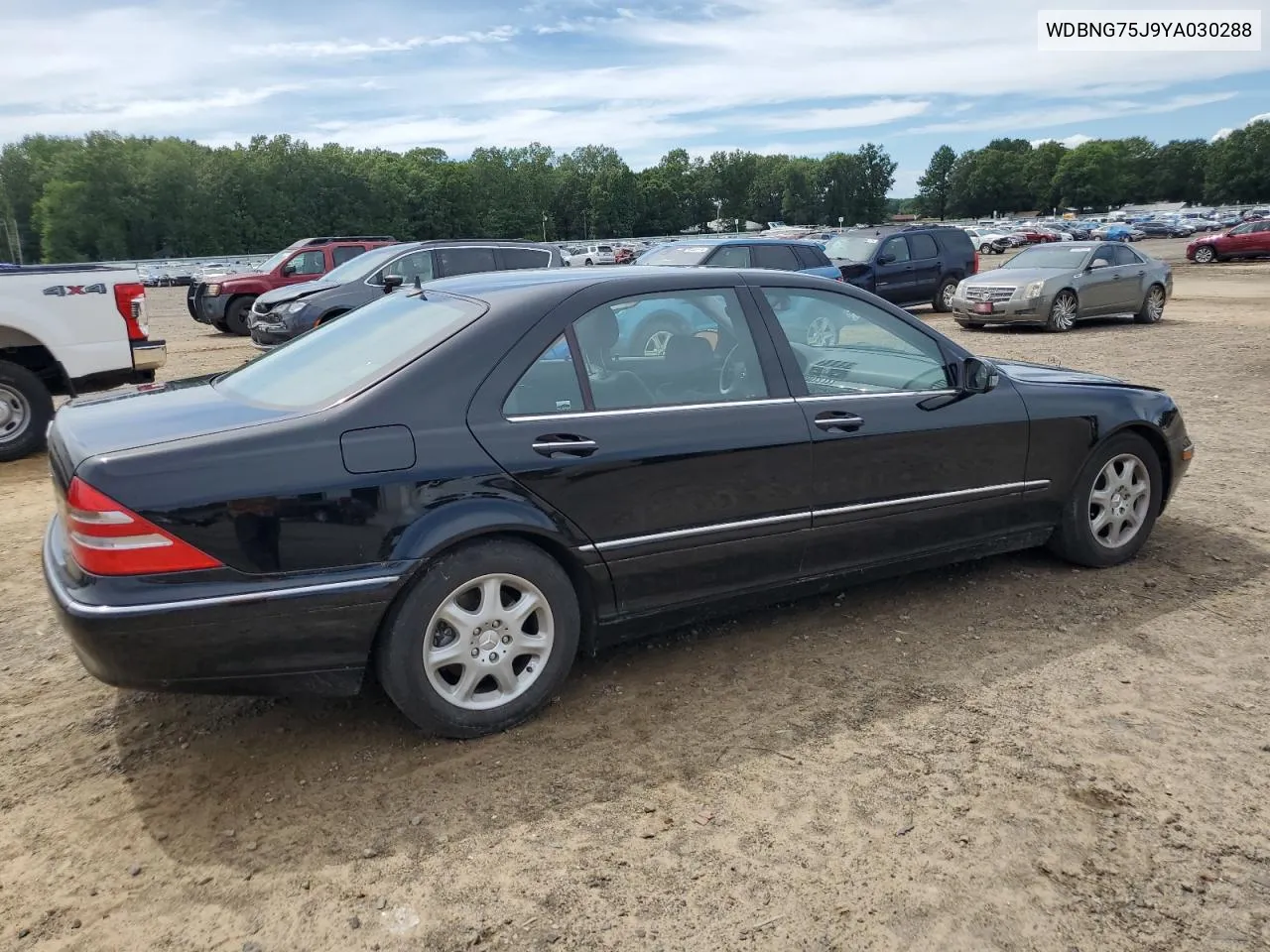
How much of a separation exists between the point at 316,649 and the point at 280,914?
0.80m

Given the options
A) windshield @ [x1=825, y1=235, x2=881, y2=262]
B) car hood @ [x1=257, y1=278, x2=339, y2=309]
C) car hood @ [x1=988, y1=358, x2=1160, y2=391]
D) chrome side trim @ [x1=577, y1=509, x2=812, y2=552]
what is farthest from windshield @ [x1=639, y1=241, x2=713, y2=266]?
chrome side trim @ [x1=577, y1=509, x2=812, y2=552]

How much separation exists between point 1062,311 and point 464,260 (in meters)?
9.67

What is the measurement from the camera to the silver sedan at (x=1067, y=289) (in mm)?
15828

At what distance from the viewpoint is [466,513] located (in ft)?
10.5

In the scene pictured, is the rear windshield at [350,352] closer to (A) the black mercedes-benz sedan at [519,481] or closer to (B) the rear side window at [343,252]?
(A) the black mercedes-benz sedan at [519,481]

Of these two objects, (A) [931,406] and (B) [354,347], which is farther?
(A) [931,406]

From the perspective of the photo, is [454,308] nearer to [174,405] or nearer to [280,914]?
[174,405]

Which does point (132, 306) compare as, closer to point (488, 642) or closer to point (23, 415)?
point (23, 415)

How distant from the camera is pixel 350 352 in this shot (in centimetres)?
372

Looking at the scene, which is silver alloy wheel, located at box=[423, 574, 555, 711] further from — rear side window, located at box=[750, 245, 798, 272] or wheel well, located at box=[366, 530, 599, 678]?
rear side window, located at box=[750, 245, 798, 272]

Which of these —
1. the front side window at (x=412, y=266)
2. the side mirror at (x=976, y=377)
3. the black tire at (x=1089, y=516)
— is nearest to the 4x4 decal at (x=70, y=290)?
the front side window at (x=412, y=266)

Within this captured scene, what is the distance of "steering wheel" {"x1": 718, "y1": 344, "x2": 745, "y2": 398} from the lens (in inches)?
151

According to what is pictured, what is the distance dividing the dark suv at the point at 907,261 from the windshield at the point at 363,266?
26.1 feet

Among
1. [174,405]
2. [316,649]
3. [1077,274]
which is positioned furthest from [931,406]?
[1077,274]
